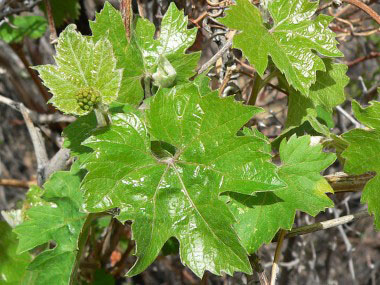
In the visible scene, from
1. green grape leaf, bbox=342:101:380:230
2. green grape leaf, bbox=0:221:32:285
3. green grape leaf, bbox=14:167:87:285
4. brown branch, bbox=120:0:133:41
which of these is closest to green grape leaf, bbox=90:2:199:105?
brown branch, bbox=120:0:133:41

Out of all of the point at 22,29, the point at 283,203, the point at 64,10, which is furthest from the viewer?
the point at 22,29

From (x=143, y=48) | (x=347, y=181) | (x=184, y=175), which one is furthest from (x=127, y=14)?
(x=347, y=181)

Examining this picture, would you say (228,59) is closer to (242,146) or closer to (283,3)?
(283,3)

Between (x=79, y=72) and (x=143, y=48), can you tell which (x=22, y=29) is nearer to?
(x=143, y=48)

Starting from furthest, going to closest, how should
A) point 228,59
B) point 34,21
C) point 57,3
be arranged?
point 34,21, point 57,3, point 228,59

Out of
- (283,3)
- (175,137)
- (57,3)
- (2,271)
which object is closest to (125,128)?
(175,137)

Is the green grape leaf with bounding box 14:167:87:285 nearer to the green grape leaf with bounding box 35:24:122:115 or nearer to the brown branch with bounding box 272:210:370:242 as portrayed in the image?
the green grape leaf with bounding box 35:24:122:115

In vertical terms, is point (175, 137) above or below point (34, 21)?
above
